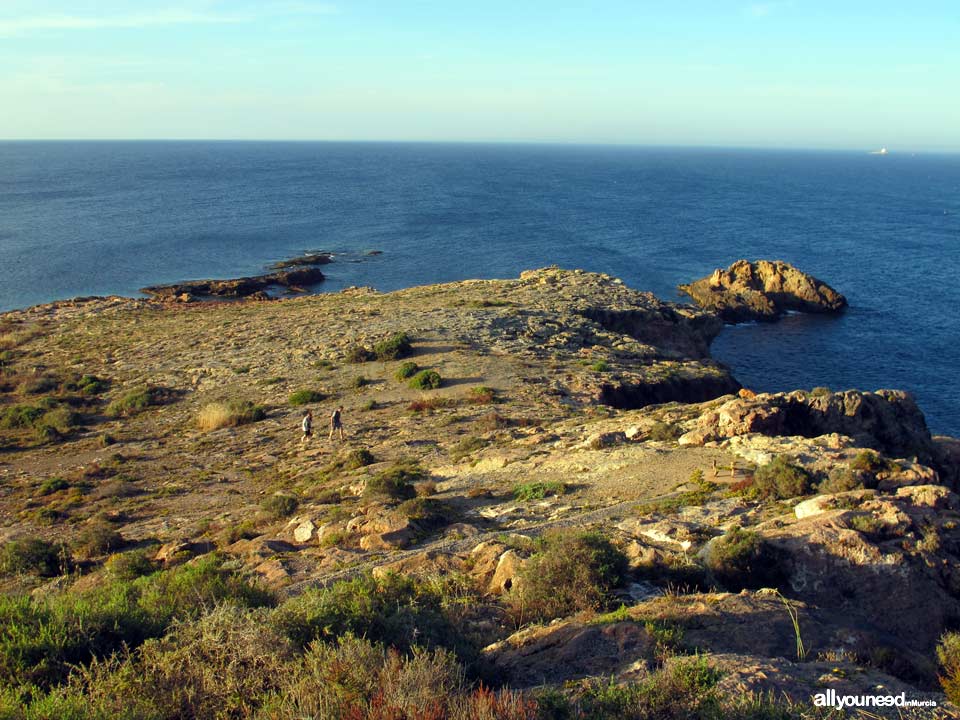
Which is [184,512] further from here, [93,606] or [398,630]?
[398,630]

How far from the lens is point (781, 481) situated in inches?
592

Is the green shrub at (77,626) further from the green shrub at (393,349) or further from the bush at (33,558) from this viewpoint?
the green shrub at (393,349)

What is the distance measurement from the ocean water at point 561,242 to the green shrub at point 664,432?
91.7 feet

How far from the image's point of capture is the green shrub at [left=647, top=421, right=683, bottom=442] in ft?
67.6

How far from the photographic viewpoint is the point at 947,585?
11.2m

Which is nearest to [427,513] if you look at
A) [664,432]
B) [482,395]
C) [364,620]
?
[364,620]

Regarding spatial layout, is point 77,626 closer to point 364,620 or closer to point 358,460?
point 364,620

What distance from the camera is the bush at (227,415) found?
26.7 metres

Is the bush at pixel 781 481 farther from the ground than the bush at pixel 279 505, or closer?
farther from the ground

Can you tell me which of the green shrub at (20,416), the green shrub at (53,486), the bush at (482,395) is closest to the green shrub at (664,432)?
the bush at (482,395)

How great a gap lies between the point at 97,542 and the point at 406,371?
15959mm

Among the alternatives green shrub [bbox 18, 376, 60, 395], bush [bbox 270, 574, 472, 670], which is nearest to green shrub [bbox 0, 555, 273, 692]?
bush [bbox 270, 574, 472, 670]

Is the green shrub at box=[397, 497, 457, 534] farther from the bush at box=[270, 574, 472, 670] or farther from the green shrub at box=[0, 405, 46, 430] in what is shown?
the green shrub at box=[0, 405, 46, 430]

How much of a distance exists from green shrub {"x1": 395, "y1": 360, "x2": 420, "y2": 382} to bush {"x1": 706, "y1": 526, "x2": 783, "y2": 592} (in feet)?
66.3
